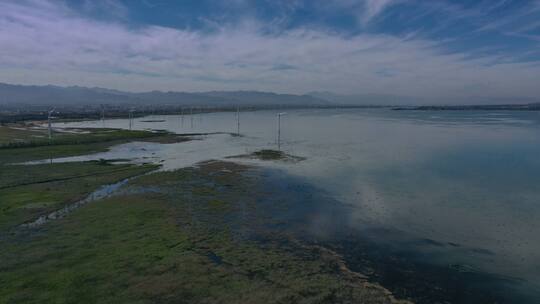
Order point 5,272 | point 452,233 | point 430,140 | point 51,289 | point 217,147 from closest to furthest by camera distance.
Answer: point 51,289
point 5,272
point 452,233
point 217,147
point 430,140

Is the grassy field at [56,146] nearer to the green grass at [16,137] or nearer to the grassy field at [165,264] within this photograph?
the green grass at [16,137]

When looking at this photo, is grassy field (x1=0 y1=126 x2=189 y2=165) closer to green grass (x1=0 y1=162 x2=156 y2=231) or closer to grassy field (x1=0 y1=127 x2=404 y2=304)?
green grass (x1=0 y1=162 x2=156 y2=231)

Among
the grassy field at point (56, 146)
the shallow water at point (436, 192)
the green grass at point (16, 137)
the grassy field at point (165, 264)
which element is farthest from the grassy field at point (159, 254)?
the green grass at point (16, 137)

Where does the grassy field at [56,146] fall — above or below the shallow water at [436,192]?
above

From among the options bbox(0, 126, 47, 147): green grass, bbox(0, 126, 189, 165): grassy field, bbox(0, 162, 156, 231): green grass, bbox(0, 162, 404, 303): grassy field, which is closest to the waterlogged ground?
bbox(0, 162, 404, 303): grassy field

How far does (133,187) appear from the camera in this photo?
2350cm

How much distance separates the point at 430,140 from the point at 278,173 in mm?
31432

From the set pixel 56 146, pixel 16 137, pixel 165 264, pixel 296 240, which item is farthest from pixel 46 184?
pixel 16 137

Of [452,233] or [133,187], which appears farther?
[133,187]

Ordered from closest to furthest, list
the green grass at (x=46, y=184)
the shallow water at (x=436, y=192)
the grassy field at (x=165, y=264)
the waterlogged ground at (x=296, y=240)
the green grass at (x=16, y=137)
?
the grassy field at (x=165, y=264), the waterlogged ground at (x=296, y=240), the shallow water at (x=436, y=192), the green grass at (x=46, y=184), the green grass at (x=16, y=137)

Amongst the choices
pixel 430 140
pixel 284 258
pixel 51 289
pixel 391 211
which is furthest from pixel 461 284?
pixel 430 140

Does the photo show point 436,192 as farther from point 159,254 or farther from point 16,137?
point 16,137

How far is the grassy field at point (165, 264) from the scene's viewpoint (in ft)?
34.0

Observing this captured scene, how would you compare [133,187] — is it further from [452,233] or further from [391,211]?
[452,233]
